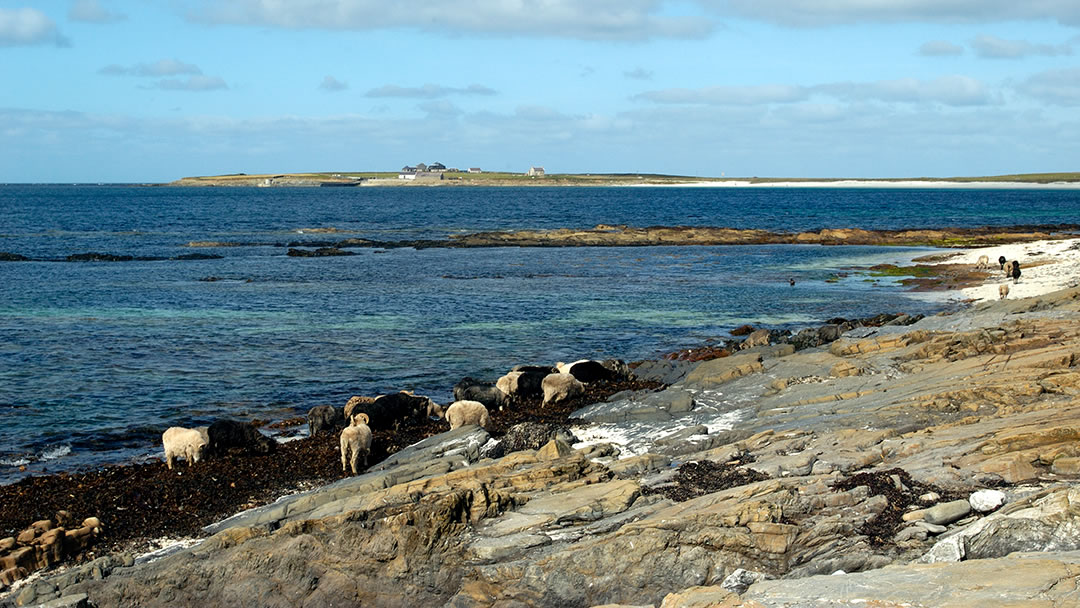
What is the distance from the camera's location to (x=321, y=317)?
38469 mm

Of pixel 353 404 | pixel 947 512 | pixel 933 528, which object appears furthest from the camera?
pixel 353 404

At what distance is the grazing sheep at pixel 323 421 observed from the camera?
72.4 ft

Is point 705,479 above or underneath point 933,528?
underneath

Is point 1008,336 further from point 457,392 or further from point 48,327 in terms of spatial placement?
point 48,327

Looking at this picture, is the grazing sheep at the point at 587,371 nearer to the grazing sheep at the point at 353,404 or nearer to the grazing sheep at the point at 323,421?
the grazing sheep at the point at 353,404

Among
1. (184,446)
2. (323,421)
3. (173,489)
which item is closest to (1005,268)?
(323,421)

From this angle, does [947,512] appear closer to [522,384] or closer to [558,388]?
[558,388]

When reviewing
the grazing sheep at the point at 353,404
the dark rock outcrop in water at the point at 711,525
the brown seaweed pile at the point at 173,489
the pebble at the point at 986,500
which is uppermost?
the pebble at the point at 986,500

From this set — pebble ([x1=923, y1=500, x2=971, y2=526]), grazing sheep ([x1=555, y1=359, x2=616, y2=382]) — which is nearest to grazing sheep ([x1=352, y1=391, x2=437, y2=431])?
grazing sheep ([x1=555, y1=359, x2=616, y2=382])

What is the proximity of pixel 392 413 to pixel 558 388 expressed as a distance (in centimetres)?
420

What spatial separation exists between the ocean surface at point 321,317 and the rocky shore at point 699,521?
7069 millimetres

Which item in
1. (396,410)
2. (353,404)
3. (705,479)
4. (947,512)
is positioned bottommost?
(396,410)

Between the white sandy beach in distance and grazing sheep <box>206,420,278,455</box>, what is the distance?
94.9 ft

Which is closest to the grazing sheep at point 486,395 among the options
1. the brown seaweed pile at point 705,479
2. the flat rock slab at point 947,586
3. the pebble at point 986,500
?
the brown seaweed pile at point 705,479
